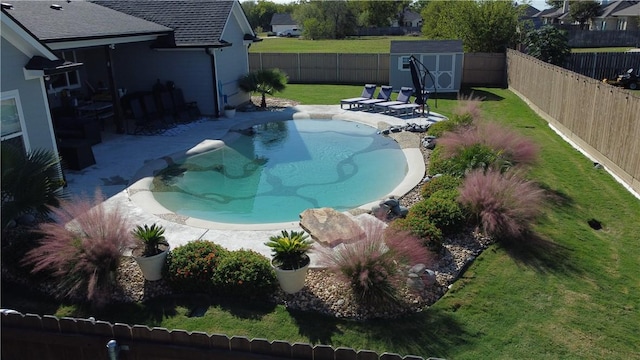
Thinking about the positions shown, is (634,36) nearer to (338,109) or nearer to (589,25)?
(589,25)

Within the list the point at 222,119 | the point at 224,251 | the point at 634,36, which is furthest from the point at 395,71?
the point at 634,36

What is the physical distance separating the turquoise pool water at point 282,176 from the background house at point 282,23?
258 feet

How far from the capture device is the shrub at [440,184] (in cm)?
983

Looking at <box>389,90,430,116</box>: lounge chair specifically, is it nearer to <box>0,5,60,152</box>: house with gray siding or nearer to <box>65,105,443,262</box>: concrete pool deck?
<box>65,105,443,262</box>: concrete pool deck

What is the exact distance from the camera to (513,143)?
427 inches

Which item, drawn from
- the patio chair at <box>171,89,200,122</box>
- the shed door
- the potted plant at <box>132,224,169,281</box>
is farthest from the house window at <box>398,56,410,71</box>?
the potted plant at <box>132,224,169,281</box>

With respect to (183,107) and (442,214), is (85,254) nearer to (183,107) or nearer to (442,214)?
(442,214)

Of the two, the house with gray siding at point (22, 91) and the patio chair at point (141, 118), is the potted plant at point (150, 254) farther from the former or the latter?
the patio chair at point (141, 118)

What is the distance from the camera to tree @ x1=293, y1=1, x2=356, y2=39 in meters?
69.9

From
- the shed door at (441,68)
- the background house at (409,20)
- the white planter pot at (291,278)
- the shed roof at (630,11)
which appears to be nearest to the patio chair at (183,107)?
the shed door at (441,68)

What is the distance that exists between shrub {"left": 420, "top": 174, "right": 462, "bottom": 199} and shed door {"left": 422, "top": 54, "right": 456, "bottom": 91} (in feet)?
44.6

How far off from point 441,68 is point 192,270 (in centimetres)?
1853

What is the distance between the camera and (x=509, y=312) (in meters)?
6.49

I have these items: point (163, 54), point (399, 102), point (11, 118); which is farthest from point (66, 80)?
point (399, 102)
